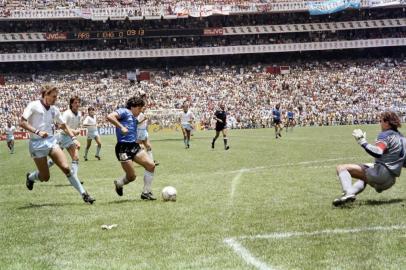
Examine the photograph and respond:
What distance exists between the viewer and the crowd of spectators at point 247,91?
6041 cm

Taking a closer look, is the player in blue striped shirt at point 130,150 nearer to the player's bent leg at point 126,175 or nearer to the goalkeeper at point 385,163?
the player's bent leg at point 126,175

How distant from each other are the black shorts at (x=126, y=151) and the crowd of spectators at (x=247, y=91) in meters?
46.3

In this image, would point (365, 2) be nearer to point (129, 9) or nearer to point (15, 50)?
point (129, 9)

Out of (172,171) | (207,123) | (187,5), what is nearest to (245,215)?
(172,171)

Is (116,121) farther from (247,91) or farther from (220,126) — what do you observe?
(247,91)

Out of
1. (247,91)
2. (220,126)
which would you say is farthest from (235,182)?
(247,91)

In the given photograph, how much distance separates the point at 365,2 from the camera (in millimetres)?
75000

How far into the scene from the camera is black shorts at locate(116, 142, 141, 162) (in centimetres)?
1123

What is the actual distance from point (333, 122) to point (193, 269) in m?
55.2

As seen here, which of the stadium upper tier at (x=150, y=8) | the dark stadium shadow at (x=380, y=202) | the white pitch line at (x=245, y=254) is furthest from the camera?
the stadium upper tier at (x=150, y=8)

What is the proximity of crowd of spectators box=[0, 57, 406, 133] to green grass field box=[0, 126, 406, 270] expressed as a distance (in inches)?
1798

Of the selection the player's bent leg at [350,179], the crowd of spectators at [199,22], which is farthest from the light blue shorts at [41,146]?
the crowd of spectators at [199,22]

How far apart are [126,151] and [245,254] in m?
5.37

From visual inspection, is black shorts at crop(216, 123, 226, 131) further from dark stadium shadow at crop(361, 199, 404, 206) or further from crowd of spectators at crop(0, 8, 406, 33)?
crowd of spectators at crop(0, 8, 406, 33)
